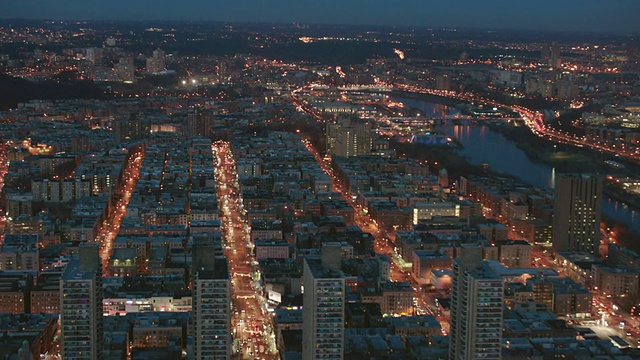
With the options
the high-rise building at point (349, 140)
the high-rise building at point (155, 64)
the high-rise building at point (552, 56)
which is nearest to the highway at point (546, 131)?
the high-rise building at point (349, 140)

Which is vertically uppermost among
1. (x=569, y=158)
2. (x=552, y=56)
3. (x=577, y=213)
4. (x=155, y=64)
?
(x=552, y=56)

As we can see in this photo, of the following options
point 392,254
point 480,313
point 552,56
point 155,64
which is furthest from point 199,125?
point 552,56

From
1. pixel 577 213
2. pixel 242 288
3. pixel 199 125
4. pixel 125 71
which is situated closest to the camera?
pixel 242 288

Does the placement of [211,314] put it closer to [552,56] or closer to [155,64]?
[155,64]

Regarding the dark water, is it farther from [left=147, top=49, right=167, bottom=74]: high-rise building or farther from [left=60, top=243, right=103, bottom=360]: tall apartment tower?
[left=147, top=49, right=167, bottom=74]: high-rise building

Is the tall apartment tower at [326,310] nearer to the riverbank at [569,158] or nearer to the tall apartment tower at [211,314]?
the tall apartment tower at [211,314]

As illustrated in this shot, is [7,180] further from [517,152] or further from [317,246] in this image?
[517,152]
